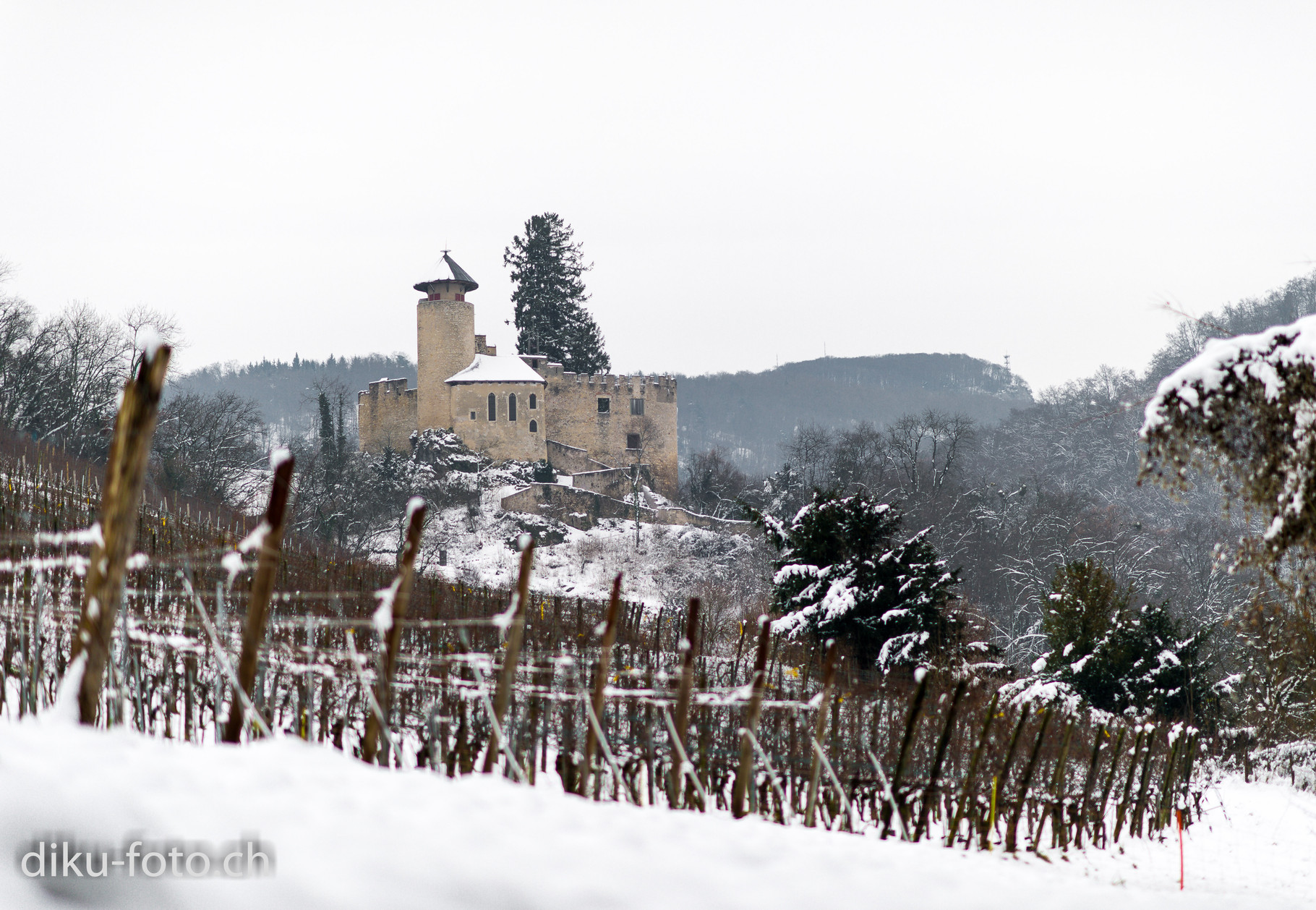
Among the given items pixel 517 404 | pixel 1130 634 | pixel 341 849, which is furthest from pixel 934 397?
pixel 341 849

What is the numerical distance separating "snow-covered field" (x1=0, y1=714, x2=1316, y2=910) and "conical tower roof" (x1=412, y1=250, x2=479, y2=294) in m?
49.5

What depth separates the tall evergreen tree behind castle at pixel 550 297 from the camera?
56.5 metres

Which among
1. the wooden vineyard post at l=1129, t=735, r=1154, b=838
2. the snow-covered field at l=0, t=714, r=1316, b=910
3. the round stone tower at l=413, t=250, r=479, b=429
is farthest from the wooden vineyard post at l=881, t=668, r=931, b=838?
the round stone tower at l=413, t=250, r=479, b=429

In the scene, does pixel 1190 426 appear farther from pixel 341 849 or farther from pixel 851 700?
pixel 851 700

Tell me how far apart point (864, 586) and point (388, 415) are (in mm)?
40969

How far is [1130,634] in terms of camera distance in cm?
1647

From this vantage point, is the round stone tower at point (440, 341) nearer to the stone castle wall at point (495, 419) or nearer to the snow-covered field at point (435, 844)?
the stone castle wall at point (495, 419)

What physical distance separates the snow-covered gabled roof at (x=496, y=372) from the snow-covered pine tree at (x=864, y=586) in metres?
34.9

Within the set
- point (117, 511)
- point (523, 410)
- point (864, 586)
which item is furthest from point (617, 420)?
point (117, 511)

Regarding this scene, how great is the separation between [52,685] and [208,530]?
11985mm

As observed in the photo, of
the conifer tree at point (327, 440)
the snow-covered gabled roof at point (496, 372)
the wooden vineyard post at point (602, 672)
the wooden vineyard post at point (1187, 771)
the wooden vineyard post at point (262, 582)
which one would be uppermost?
the snow-covered gabled roof at point (496, 372)

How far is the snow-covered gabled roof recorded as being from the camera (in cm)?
4966

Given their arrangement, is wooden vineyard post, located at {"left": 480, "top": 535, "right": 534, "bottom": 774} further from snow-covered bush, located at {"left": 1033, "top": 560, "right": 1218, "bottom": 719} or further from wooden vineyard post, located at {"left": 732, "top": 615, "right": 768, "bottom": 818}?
snow-covered bush, located at {"left": 1033, "top": 560, "right": 1218, "bottom": 719}

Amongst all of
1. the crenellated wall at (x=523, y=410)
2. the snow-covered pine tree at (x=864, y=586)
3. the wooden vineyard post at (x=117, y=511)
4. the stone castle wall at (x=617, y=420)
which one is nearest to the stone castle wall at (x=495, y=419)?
the crenellated wall at (x=523, y=410)
